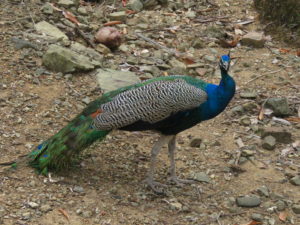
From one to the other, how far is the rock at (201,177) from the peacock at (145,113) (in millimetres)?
592

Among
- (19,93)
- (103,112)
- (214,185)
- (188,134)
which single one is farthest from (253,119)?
(19,93)

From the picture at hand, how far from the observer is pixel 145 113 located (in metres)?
4.04

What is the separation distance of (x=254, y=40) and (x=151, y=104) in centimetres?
323

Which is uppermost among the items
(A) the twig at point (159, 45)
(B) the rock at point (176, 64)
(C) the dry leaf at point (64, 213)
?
(C) the dry leaf at point (64, 213)

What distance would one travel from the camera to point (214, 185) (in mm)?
4449

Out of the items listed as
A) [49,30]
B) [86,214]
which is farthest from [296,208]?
[49,30]

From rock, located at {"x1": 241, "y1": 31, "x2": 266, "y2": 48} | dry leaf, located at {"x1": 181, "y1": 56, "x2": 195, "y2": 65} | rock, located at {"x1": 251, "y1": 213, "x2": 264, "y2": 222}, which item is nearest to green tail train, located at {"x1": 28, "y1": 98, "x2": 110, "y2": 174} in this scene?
rock, located at {"x1": 251, "y1": 213, "x2": 264, "y2": 222}

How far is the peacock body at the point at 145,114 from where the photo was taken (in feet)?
13.3

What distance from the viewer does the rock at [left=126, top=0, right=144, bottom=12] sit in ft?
24.4

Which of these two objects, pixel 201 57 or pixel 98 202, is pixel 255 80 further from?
pixel 98 202

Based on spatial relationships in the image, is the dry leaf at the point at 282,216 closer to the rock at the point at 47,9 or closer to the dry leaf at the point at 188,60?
the dry leaf at the point at 188,60

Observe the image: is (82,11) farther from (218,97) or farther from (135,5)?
(218,97)

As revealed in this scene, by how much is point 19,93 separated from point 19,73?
1.21 feet

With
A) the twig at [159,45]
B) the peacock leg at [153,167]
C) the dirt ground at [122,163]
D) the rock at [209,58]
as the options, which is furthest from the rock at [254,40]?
the peacock leg at [153,167]
